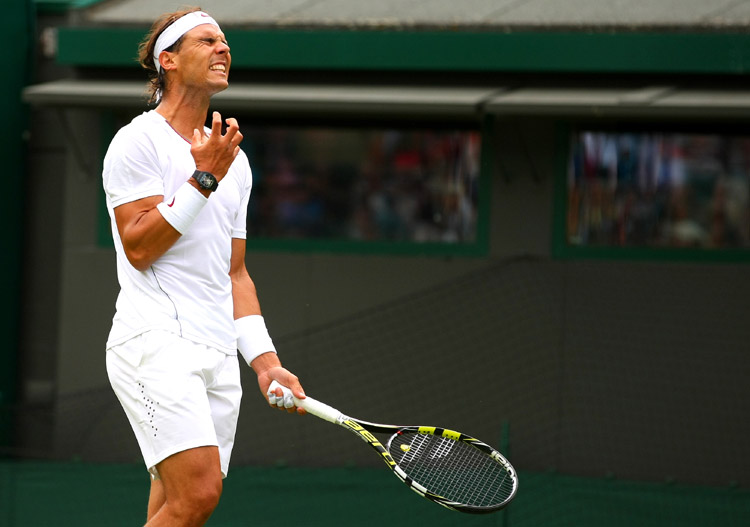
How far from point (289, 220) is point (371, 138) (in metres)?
0.89

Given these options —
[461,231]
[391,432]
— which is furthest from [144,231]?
[461,231]

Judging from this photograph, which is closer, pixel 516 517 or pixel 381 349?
pixel 516 517

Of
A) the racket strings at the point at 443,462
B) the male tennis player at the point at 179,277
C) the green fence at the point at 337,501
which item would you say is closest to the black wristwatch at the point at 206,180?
the male tennis player at the point at 179,277

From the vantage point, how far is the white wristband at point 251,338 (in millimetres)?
4027

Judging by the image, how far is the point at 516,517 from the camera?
6.38m

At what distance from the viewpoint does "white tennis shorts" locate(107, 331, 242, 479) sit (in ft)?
11.7

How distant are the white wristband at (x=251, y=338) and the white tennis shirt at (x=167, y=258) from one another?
0.62 feet

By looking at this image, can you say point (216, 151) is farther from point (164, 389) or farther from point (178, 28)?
point (164, 389)

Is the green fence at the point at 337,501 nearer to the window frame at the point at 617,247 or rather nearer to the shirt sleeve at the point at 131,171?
the window frame at the point at 617,247

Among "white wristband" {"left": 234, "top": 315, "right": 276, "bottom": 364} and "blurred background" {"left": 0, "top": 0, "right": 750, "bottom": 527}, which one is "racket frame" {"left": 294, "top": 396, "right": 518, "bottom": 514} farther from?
"blurred background" {"left": 0, "top": 0, "right": 750, "bottom": 527}

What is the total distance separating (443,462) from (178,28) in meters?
1.82

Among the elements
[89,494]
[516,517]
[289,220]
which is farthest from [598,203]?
[89,494]

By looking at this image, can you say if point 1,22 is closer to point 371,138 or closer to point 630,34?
point 371,138

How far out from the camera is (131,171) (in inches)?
141
